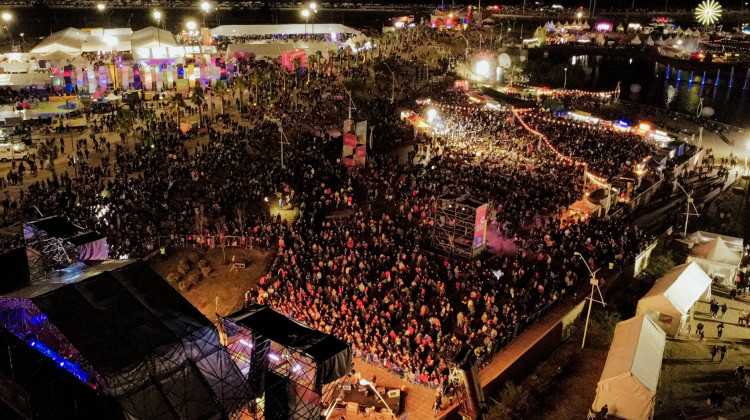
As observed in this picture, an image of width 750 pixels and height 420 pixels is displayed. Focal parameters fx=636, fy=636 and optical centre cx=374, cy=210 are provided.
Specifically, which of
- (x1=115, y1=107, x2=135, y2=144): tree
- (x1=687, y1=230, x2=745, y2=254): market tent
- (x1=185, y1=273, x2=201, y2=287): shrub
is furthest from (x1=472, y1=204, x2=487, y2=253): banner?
(x1=115, y1=107, x2=135, y2=144): tree

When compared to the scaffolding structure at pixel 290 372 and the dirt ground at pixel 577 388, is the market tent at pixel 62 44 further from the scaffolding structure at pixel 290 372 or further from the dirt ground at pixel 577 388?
the dirt ground at pixel 577 388

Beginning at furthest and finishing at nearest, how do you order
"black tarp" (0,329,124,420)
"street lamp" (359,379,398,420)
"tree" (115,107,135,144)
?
1. "tree" (115,107,135,144)
2. "street lamp" (359,379,398,420)
3. "black tarp" (0,329,124,420)

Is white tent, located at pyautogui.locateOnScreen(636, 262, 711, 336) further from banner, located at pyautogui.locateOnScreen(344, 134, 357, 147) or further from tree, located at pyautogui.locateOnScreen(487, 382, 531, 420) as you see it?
banner, located at pyautogui.locateOnScreen(344, 134, 357, 147)

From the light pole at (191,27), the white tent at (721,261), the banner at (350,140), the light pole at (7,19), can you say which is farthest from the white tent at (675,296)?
the light pole at (7,19)

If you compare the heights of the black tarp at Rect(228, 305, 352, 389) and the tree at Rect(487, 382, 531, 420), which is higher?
the black tarp at Rect(228, 305, 352, 389)

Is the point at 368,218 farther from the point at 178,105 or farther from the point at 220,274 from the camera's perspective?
the point at 178,105
